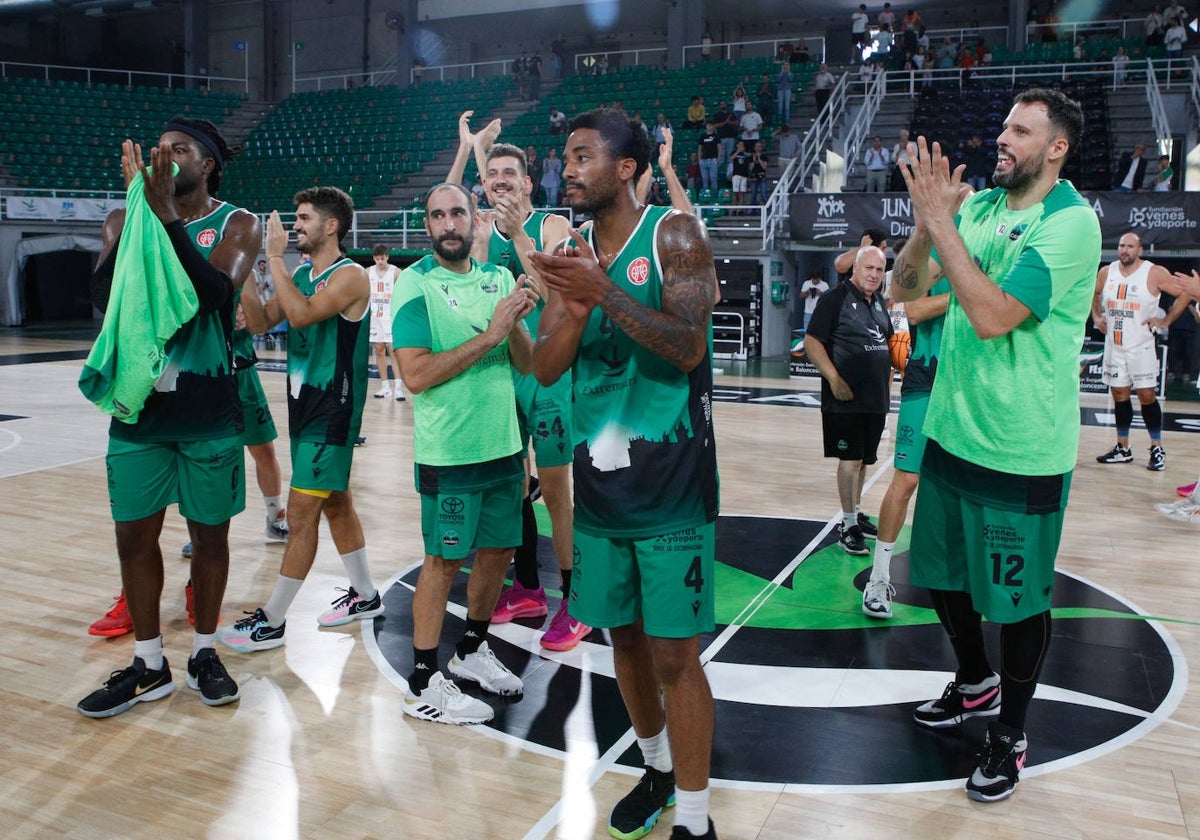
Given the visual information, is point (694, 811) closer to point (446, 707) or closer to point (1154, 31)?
point (446, 707)

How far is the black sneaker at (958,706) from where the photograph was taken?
3711 mm

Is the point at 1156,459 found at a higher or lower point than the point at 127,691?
higher

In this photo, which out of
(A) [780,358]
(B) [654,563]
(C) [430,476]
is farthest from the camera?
(A) [780,358]

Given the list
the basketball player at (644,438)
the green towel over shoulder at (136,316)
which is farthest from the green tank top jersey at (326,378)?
the basketball player at (644,438)

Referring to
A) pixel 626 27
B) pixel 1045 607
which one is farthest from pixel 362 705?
pixel 626 27

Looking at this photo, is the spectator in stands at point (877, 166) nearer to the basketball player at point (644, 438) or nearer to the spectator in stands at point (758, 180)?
the spectator in stands at point (758, 180)

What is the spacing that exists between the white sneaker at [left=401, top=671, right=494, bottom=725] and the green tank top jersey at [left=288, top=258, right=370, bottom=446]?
1.20 m

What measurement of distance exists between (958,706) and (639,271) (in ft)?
7.02

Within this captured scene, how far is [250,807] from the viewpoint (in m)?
3.11

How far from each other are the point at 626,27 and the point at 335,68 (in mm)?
9248

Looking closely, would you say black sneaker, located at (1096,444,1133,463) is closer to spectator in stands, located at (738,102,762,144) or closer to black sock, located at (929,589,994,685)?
black sock, located at (929,589,994,685)

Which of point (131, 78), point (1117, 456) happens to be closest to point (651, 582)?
point (1117, 456)

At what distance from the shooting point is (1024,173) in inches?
124

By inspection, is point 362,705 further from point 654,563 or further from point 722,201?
point 722,201
